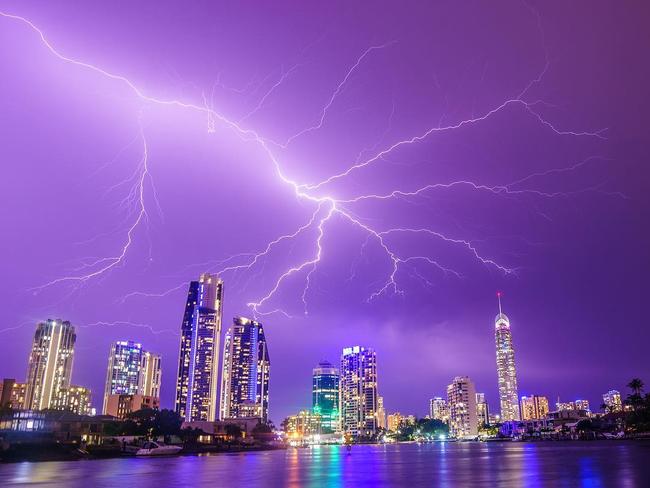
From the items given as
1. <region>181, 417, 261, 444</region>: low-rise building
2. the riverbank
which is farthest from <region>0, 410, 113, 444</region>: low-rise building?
<region>181, 417, 261, 444</region>: low-rise building

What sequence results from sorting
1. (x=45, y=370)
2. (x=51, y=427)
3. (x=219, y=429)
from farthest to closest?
(x=45, y=370) → (x=219, y=429) → (x=51, y=427)

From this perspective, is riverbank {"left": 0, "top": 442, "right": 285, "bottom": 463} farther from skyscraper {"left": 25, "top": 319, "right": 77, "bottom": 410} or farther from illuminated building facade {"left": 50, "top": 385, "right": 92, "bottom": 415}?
skyscraper {"left": 25, "top": 319, "right": 77, "bottom": 410}

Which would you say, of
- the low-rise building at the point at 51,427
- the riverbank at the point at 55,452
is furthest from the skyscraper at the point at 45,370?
the riverbank at the point at 55,452

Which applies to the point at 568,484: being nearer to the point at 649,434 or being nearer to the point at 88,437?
the point at 88,437

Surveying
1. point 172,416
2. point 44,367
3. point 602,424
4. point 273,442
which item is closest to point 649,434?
point 602,424

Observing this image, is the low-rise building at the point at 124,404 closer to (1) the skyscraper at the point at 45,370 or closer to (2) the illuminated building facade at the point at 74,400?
(2) the illuminated building facade at the point at 74,400

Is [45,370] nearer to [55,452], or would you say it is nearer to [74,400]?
[74,400]

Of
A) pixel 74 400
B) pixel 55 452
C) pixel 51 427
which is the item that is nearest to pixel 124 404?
pixel 74 400
